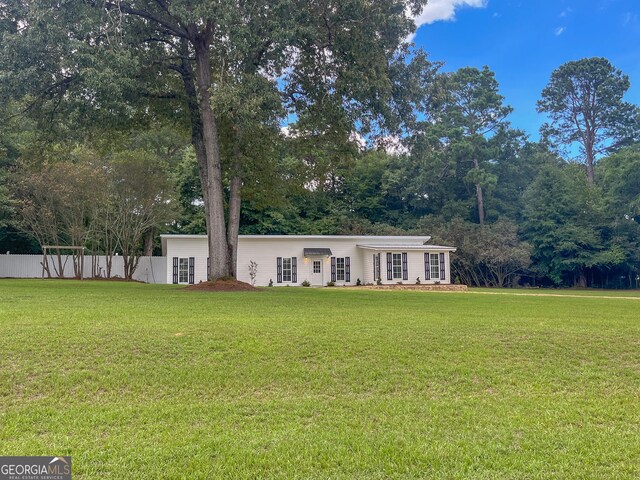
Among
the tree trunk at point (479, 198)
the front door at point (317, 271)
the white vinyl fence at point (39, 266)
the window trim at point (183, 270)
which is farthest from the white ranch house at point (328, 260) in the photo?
the tree trunk at point (479, 198)

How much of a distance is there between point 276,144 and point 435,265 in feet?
42.2

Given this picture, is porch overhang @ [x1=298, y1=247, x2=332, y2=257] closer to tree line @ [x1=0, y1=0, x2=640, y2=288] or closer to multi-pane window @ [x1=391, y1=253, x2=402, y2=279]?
multi-pane window @ [x1=391, y1=253, x2=402, y2=279]

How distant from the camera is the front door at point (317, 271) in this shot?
2433 centimetres

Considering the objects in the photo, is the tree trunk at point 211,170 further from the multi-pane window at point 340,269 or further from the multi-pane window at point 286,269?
the multi-pane window at point 340,269

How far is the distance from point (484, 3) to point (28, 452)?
70.1ft

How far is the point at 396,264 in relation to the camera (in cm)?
2420

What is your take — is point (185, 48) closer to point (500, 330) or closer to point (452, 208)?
point (500, 330)

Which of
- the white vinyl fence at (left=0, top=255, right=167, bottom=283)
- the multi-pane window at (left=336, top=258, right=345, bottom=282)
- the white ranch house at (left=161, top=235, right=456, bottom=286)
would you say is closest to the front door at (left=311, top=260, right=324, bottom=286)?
the white ranch house at (left=161, top=235, right=456, bottom=286)

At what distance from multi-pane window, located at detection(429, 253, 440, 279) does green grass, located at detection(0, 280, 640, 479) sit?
16.6 metres

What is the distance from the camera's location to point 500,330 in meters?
7.10

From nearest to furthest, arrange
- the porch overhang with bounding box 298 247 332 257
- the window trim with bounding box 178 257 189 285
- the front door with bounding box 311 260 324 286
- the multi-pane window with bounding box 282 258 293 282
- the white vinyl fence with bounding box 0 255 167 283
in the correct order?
the window trim with bounding box 178 257 189 285 → the porch overhang with bounding box 298 247 332 257 → the multi-pane window with bounding box 282 258 293 282 → the front door with bounding box 311 260 324 286 → the white vinyl fence with bounding box 0 255 167 283

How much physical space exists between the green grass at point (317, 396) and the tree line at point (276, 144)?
22.1 feet

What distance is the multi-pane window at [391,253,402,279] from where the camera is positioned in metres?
24.1

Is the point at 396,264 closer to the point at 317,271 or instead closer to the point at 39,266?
the point at 317,271
